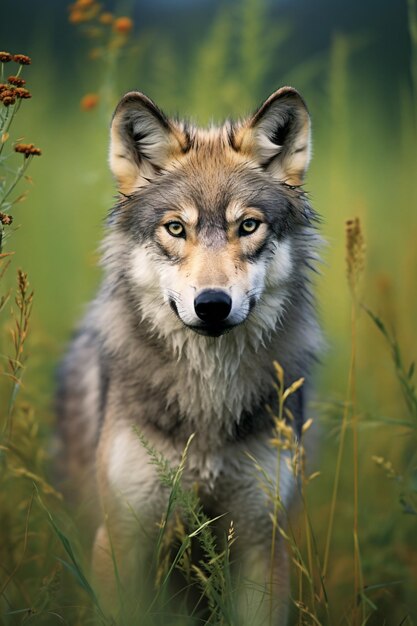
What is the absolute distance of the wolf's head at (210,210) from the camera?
290 centimetres

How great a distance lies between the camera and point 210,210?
3.03 m

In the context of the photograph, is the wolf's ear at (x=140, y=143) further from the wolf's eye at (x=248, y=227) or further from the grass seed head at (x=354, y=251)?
the grass seed head at (x=354, y=251)

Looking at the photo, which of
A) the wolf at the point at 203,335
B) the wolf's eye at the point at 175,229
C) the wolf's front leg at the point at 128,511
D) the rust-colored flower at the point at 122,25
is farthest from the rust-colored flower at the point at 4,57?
the rust-colored flower at the point at 122,25

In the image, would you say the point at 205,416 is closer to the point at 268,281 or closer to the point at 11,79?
A: the point at 268,281

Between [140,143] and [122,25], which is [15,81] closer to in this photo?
[140,143]

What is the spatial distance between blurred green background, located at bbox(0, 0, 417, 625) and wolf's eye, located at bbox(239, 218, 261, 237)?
1.74 ft

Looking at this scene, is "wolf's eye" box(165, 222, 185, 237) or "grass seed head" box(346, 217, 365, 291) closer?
"grass seed head" box(346, 217, 365, 291)

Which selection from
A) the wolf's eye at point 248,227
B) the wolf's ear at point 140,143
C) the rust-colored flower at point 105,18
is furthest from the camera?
the rust-colored flower at point 105,18

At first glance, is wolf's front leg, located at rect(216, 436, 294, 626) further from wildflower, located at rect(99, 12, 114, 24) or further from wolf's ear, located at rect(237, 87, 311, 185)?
wildflower, located at rect(99, 12, 114, 24)

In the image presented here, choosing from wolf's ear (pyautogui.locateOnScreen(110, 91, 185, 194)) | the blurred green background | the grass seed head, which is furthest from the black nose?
wolf's ear (pyautogui.locateOnScreen(110, 91, 185, 194))

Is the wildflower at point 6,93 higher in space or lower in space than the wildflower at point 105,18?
lower

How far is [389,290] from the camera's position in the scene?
4.48 m

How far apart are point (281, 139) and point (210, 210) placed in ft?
1.80

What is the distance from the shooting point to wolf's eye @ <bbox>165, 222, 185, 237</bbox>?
306 centimetres
